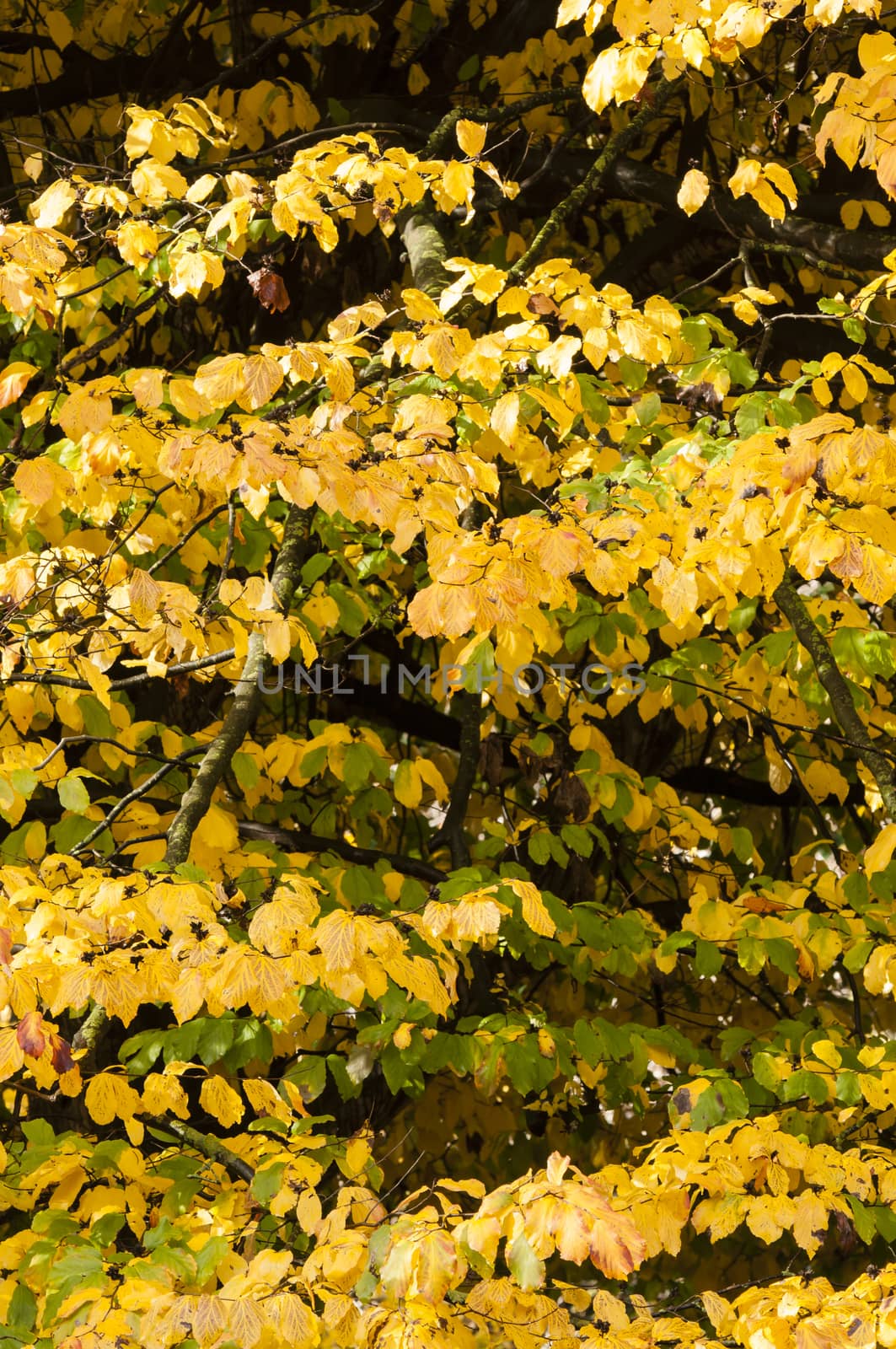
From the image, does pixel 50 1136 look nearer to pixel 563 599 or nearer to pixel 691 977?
pixel 563 599

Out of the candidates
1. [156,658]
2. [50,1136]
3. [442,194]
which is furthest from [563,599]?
[50,1136]

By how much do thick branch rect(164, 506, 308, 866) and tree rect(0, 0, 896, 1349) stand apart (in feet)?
0.04

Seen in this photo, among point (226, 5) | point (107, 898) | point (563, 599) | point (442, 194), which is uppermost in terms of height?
point (226, 5)

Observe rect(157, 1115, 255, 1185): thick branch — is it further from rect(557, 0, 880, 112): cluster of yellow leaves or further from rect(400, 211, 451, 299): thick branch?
rect(557, 0, 880, 112): cluster of yellow leaves

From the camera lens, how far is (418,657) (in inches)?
275

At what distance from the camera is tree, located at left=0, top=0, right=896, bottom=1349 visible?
3225mm

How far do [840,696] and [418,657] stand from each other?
3225 mm

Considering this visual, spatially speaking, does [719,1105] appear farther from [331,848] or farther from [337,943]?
[331,848]

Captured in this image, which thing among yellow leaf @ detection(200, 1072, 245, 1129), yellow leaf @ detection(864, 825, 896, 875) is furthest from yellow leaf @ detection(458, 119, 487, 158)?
yellow leaf @ detection(200, 1072, 245, 1129)

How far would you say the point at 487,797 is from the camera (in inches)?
269

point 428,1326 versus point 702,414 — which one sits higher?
point 702,414

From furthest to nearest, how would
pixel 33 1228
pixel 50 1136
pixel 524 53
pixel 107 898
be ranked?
1. pixel 524 53
2. pixel 50 1136
3. pixel 33 1228
4. pixel 107 898

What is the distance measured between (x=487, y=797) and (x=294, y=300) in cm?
250

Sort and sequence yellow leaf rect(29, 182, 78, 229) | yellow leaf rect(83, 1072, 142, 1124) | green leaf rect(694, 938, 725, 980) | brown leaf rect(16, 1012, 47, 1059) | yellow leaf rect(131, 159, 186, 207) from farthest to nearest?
green leaf rect(694, 938, 725, 980), yellow leaf rect(131, 159, 186, 207), yellow leaf rect(29, 182, 78, 229), yellow leaf rect(83, 1072, 142, 1124), brown leaf rect(16, 1012, 47, 1059)
